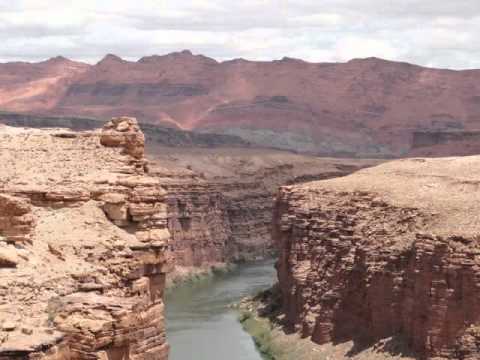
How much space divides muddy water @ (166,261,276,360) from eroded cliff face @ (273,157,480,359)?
3392 mm

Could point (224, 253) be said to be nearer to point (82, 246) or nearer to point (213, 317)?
point (213, 317)

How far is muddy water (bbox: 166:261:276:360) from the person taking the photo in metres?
60.2

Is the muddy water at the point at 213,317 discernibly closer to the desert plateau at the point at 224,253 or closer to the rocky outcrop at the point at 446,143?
the desert plateau at the point at 224,253

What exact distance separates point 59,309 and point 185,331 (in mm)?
46469

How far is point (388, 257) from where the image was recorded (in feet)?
178

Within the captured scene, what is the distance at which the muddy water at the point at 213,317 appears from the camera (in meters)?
60.2

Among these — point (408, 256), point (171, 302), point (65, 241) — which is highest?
point (65, 241)

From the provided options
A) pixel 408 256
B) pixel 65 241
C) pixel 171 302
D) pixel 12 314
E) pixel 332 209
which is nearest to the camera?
pixel 12 314

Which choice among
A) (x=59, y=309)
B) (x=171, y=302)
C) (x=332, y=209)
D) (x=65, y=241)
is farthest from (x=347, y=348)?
(x=59, y=309)

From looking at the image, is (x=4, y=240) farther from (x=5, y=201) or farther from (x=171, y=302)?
(x=171, y=302)

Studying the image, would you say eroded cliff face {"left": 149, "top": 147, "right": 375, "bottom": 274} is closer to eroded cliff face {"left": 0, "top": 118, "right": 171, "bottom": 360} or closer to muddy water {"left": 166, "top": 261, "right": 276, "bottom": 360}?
muddy water {"left": 166, "top": 261, "right": 276, "bottom": 360}

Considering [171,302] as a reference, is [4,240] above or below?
above

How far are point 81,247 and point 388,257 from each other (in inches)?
1184

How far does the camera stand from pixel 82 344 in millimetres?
19812
